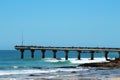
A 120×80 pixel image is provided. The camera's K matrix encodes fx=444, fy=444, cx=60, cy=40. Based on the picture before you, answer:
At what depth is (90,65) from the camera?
207ft

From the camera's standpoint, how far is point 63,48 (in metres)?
91.5

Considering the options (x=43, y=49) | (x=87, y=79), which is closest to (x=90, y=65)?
(x=87, y=79)

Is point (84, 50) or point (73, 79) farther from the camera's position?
point (84, 50)

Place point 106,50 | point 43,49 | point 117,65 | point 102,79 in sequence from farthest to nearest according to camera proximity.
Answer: point 43,49 < point 106,50 < point 117,65 < point 102,79

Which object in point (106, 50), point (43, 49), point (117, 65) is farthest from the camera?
point (43, 49)

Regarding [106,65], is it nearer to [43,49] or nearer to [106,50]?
[106,50]

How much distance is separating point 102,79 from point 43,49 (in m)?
55.2

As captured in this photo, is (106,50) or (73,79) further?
(106,50)

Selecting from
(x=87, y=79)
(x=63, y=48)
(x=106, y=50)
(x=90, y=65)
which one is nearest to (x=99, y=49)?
(x=106, y=50)

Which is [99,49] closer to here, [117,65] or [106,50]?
[106,50]

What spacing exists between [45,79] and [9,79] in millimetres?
3226

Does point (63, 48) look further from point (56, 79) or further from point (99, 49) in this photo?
point (56, 79)

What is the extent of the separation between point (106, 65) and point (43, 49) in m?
34.0

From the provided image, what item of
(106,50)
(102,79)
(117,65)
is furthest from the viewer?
(106,50)
